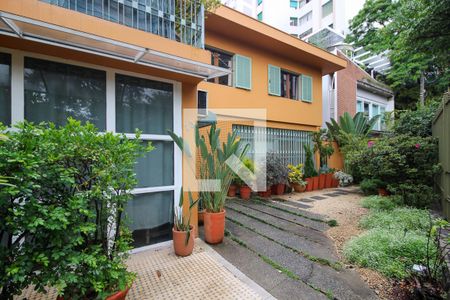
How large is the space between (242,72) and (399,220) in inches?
234

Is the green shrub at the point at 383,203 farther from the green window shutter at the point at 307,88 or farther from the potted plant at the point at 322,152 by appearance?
the green window shutter at the point at 307,88

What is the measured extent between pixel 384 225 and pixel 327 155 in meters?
5.27

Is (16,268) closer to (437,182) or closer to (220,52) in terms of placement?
(220,52)

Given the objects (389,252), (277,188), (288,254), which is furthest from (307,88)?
(288,254)

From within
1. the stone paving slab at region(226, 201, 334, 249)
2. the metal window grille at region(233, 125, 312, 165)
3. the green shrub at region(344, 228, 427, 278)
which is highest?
the metal window grille at region(233, 125, 312, 165)

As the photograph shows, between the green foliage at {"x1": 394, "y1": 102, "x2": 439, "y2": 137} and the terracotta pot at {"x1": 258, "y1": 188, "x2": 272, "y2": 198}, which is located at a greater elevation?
the green foliage at {"x1": 394, "y1": 102, "x2": 439, "y2": 137}

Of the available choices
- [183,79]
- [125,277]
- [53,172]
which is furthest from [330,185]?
[53,172]

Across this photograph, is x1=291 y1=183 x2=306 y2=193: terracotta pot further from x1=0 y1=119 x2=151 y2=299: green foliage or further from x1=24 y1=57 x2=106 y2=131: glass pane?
x1=0 y1=119 x2=151 y2=299: green foliage

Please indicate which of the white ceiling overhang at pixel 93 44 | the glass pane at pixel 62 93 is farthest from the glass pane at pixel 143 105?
the white ceiling overhang at pixel 93 44

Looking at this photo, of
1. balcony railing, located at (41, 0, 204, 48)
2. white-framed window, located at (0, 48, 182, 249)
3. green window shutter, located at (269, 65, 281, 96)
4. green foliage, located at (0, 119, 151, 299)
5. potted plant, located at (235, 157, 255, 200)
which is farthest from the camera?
green window shutter, located at (269, 65, 281, 96)

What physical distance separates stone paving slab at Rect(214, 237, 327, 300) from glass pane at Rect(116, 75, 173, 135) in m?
2.15

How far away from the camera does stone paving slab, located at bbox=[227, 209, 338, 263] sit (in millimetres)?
3320

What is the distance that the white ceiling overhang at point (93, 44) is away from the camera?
223 cm

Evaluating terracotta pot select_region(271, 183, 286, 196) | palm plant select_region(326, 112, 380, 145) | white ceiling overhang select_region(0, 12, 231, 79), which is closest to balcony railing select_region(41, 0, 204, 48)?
white ceiling overhang select_region(0, 12, 231, 79)
